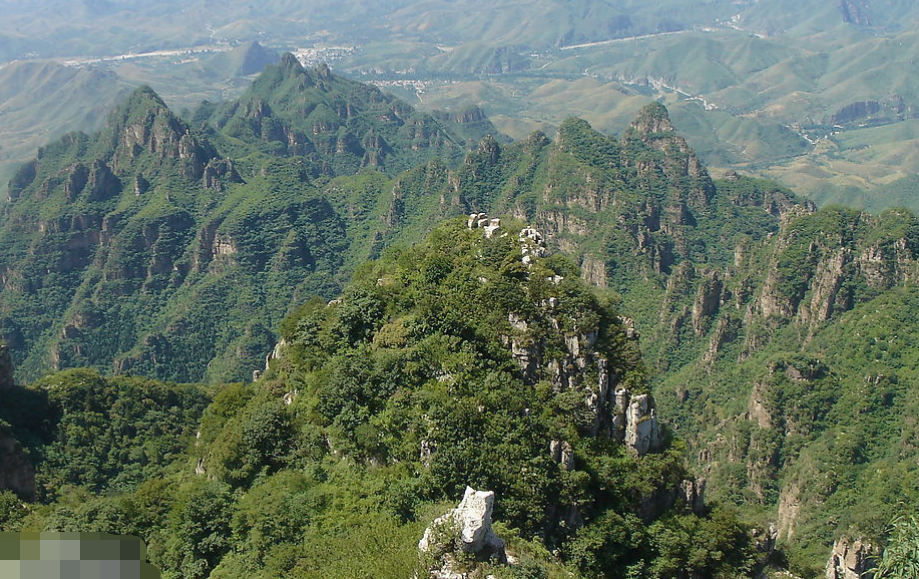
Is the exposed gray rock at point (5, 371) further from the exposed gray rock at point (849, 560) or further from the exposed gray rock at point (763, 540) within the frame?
the exposed gray rock at point (849, 560)

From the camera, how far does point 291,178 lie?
15062 cm

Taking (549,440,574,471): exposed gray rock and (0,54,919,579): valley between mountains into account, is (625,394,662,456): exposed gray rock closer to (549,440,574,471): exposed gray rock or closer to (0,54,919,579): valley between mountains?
(0,54,919,579): valley between mountains

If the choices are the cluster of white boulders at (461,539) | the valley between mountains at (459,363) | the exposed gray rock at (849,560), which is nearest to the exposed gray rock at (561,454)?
the valley between mountains at (459,363)

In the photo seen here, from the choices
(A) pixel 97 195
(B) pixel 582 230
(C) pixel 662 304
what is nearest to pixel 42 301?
(A) pixel 97 195

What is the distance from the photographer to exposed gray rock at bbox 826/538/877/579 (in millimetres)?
45659

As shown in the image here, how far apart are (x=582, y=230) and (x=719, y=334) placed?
109 feet

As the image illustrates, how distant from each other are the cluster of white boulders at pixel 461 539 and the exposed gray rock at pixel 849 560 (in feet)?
92.0

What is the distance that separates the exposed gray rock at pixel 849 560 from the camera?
45659 mm

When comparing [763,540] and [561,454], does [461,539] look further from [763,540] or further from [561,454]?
[763,540]

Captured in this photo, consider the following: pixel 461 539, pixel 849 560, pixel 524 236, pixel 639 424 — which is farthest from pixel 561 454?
pixel 849 560

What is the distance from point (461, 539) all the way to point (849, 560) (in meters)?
30.3

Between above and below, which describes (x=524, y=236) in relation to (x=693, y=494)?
above

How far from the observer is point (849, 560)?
46.6m

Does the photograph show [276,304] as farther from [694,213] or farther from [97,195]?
[694,213]
